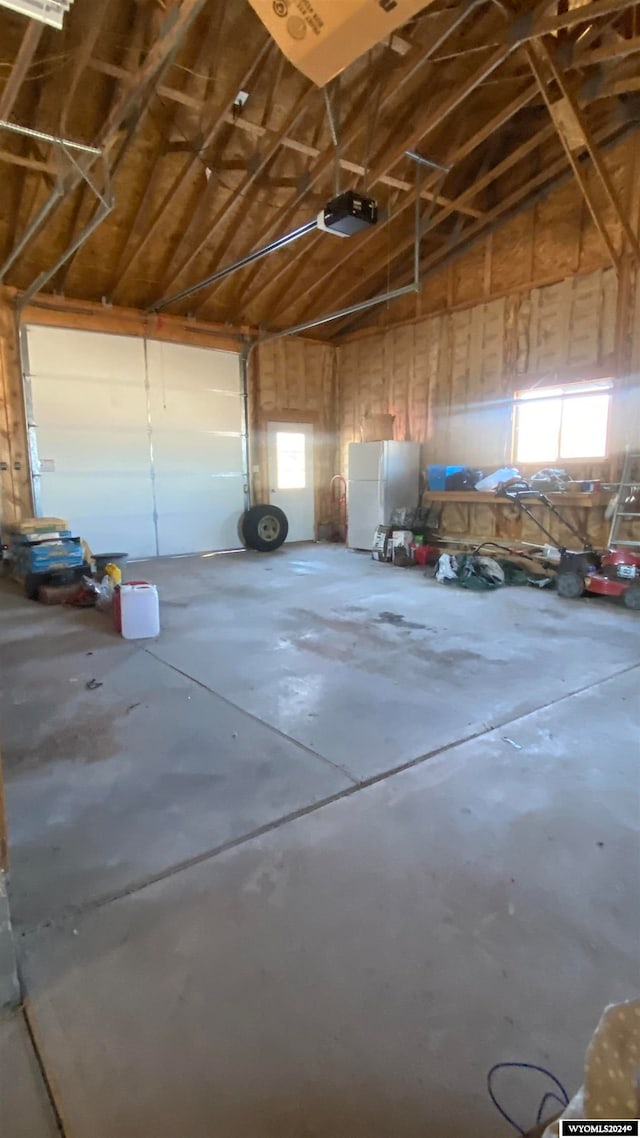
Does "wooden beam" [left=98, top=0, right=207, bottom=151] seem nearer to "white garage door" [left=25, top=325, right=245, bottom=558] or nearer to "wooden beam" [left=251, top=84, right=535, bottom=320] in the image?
"wooden beam" [left=251, top=84, right=535, bottom=320]

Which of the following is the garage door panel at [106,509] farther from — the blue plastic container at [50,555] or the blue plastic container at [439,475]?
the blue plastic container at [439,475]

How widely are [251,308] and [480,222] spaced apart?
141 inches

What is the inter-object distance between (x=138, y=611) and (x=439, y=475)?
5.09 metres

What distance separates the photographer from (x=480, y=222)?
7.44 metres

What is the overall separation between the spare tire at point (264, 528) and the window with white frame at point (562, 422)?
3.91 m

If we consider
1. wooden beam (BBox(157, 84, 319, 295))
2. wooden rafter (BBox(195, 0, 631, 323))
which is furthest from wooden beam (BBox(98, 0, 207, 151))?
wooden rafter (BBox(195, 0, 631, 323))

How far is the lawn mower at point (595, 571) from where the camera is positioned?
524 cm

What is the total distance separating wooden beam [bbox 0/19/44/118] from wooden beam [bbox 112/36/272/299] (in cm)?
165

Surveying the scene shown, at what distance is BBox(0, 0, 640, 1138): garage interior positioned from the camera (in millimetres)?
1332

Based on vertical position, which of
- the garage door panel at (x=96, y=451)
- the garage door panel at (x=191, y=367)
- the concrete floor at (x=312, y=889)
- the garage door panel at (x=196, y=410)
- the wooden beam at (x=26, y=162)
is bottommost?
the concrete floor at (x=312, y=889)

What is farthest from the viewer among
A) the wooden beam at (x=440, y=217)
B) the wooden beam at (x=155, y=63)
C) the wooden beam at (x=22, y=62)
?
the wooden beam at (x=440, y=217)

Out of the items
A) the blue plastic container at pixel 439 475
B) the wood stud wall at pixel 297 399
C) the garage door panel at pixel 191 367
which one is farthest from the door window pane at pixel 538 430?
the garage door panel at pixel 191 367

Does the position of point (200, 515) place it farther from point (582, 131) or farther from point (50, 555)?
point (582, 131)

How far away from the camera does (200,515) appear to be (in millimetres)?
8992
